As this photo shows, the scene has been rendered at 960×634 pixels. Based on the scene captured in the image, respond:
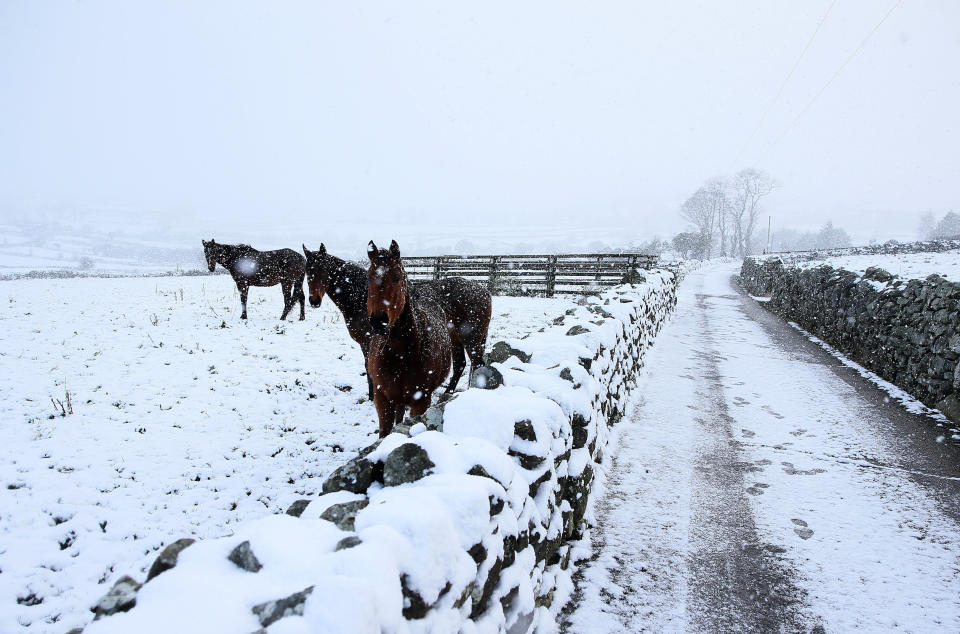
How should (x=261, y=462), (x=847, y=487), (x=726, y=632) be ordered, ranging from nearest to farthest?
(x=726, y=632)
(x=847, y=487)
(x=261, y=462)

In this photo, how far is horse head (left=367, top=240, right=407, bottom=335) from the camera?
3.46m

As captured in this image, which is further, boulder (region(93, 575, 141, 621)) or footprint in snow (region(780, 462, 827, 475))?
footprint in snow (region(780, 462, 827, 475))

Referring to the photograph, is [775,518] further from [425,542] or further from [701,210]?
[701,210]

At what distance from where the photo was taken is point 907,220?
514 feet

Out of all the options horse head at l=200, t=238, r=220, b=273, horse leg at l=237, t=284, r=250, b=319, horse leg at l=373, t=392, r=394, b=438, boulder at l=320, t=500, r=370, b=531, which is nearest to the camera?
boulder at l=320, t=500, r=370, b=531

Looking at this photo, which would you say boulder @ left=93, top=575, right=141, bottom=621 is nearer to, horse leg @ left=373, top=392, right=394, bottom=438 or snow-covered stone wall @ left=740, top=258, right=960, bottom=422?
horse leg @ left=373, top=392, right=394, bottom=438

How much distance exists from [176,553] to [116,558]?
2.61 meters

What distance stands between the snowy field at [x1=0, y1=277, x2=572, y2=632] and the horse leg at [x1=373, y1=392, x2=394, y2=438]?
752mm

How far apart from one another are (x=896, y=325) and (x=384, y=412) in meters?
8.38

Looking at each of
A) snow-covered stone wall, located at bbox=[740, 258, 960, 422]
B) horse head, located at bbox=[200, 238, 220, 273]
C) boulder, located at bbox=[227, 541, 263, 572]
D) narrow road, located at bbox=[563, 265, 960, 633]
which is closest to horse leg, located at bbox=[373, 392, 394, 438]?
narrow road, located at bbox=[563, 265, 960, 633]

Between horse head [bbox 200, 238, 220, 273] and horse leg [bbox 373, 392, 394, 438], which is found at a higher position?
horse head [bbox 200, 238, 220, 273]

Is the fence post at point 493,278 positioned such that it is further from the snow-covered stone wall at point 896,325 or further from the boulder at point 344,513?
the boulder at point 344,513

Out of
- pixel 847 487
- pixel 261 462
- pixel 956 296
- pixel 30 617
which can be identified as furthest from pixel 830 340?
pixel 30 617

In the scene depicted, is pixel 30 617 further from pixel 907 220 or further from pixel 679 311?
pixel 907 220
